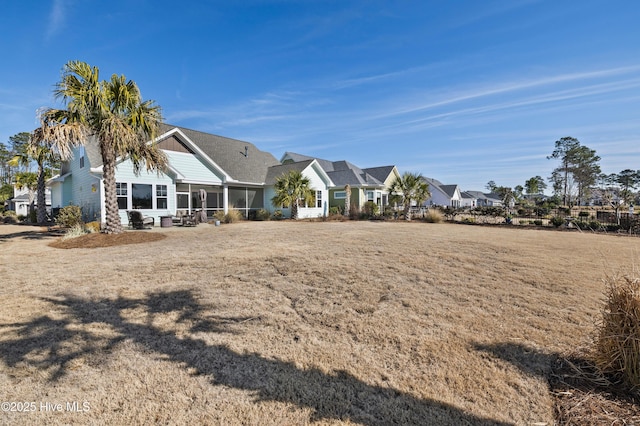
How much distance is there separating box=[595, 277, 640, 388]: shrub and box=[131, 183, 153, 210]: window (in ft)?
66.2

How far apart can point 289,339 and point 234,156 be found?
2446cm

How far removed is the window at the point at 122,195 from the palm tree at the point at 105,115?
16.8ft

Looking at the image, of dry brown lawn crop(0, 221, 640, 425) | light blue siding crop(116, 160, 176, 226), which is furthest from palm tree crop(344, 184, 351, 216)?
dry brown lawn crop(0, 221, 640, 425)

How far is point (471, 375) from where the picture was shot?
9.82ft

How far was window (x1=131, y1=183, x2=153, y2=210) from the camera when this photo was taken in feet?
56.9

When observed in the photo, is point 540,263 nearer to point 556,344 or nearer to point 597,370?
point 556,344

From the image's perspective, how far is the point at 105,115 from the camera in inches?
454

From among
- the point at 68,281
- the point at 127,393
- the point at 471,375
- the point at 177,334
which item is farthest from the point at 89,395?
the point at 68,281

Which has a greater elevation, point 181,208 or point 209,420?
point 181,208

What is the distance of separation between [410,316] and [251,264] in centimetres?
412

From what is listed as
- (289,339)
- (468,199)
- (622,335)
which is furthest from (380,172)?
(468,199)

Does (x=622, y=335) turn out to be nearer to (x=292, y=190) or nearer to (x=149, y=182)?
(x=149, y=182)

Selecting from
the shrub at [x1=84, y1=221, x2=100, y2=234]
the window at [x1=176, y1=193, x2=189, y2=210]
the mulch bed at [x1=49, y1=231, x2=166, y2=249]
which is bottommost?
the mulch bed at [x1=49, y1=231, x2=166, y2=249]

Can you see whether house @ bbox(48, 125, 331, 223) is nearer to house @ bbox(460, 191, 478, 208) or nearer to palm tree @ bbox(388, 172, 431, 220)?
palm tree @ bbox(388, 172, 431, 220)
